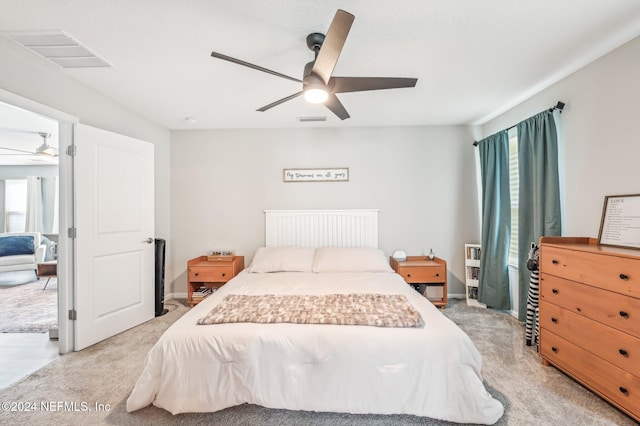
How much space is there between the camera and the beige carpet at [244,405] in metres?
1.62

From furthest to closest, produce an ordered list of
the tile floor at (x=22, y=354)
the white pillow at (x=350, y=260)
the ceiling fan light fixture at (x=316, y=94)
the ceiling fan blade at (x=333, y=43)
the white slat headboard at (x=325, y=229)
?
1. the white slat headboard at (x=325, y=229)
2. the white pillow at (x=350, y=260)
3. the tile floor at (x=22, y=354)
4. the ceiling fan light fixture at (x=316, y=94)
5. the ceiling fan blade at (x=333, y=43)

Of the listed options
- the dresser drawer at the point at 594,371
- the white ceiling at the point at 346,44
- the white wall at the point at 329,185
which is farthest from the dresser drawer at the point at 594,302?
the white ceiling at the point at 346,44

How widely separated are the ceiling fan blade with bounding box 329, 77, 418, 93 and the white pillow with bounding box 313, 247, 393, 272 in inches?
78.4

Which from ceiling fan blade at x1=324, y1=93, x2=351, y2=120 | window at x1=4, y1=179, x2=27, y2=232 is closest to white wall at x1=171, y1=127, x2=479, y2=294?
ceiling fan blade at x1=324, y1=93, x2=351, y2=120

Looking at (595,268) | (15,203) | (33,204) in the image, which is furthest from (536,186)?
(15,203)

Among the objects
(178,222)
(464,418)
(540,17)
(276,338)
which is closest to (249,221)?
(178,222)

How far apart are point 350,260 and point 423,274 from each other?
38.7 inches

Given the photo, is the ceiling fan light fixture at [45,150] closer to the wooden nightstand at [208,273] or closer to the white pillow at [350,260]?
the wooden nightstand at [208,273]

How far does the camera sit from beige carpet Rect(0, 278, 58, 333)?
2949mm

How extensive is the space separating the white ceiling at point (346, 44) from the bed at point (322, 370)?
1.99 meters

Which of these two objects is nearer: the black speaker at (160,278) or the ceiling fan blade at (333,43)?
the ceiling fan blade at (333,43)

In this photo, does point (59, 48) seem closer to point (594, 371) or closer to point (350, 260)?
point (350, 260)

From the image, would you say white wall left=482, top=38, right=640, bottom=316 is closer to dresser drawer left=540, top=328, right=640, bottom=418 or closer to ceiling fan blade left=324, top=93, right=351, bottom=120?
dresser drawer left=540, top=328, right=640, bottom=418

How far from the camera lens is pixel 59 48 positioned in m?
1.99
